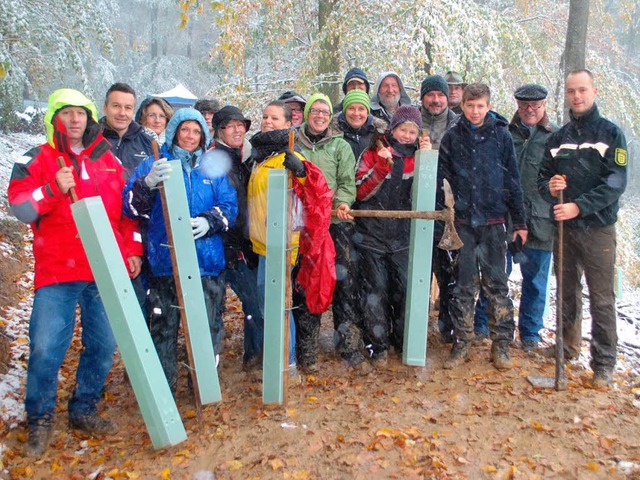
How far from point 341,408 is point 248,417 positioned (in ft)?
2.49

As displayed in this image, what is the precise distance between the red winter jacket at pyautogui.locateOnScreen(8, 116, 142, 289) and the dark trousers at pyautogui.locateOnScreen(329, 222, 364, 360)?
6.88 feet

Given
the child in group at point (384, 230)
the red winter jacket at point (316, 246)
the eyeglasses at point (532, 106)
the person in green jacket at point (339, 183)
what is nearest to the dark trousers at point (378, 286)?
the child in group at point (384, 230)

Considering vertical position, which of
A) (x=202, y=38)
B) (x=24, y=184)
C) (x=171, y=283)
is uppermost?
(x=202, y=38)

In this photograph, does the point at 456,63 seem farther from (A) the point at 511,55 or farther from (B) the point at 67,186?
(B) the point at 67,186

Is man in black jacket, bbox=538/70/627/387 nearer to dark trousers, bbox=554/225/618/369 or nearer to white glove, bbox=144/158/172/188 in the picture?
dark trousers, bbox=554/225/618/369

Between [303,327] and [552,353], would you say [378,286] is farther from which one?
[552,353]

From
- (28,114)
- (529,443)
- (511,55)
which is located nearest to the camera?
(529,443)

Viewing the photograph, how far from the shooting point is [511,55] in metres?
10.7

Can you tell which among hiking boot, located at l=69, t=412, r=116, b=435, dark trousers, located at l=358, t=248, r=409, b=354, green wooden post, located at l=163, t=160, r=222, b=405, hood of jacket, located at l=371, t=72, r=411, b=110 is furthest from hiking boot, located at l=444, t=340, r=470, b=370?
hiking boot, located at l=69, t=412, r=116, b=435

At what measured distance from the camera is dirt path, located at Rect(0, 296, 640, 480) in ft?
11.3

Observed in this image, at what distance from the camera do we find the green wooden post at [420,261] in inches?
171

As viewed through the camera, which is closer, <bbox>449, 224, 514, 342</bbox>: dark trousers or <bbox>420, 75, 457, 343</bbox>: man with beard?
<bbox>449, 224, 514, 342</bbox>: dark trousers

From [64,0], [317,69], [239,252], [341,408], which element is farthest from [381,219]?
[64,0]

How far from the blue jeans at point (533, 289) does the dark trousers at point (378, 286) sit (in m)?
1.39
